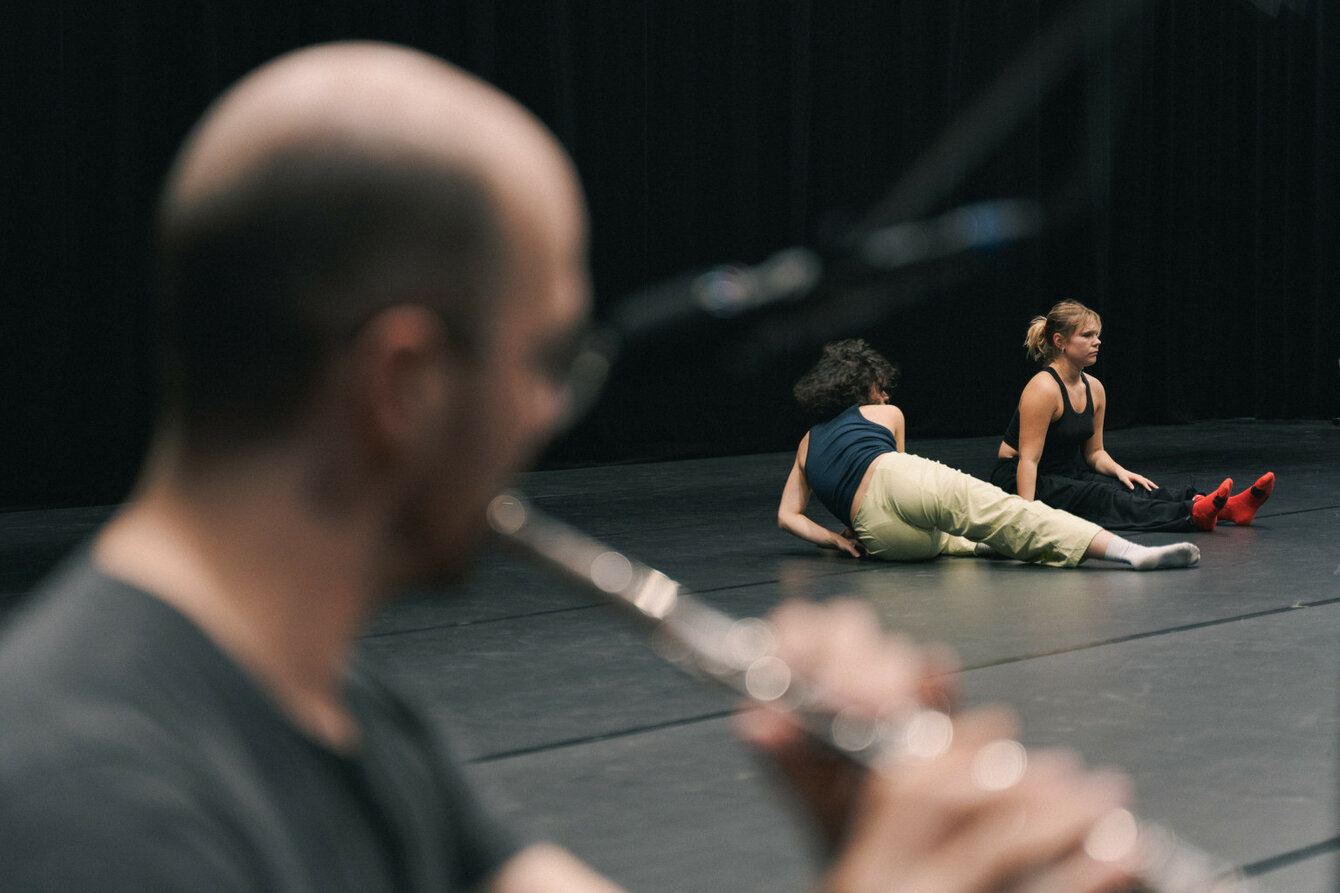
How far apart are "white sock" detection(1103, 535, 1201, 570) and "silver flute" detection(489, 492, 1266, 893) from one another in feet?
13.5

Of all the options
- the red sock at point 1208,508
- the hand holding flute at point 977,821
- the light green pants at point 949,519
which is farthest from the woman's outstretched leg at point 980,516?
the hand holding flute at point 977,821

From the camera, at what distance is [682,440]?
9.29 meters

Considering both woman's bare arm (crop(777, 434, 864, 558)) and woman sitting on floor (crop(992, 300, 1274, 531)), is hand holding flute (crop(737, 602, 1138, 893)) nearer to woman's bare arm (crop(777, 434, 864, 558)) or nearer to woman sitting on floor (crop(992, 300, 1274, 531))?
woman's bare arm (crop(777, 434, 864, 558))

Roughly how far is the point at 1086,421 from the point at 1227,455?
324 centimetres

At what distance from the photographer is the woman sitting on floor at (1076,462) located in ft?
18.7

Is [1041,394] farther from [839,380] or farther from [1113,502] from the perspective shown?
[839,380]

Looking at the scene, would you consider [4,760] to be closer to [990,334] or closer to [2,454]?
[2,454]

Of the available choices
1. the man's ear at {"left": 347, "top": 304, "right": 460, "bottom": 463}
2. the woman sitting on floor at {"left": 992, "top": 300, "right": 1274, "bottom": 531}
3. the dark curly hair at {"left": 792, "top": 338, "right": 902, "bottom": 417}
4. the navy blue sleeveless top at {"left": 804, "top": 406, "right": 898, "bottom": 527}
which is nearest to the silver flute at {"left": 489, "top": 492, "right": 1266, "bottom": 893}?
the man's ear at {"left": 347, "top": 304, "right": 460, "bottom": 463}

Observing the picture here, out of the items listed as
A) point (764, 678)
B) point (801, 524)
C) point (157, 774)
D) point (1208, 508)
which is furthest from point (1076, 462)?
point (157, 774)

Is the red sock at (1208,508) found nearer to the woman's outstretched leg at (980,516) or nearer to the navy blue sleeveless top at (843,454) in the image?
the woman's outstretched leg at (980,516)

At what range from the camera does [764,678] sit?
0.82 meters

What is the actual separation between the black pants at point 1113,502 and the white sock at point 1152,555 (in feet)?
3.12

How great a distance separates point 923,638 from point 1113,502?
2.27 metres

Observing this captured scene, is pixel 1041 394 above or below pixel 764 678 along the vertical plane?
below
